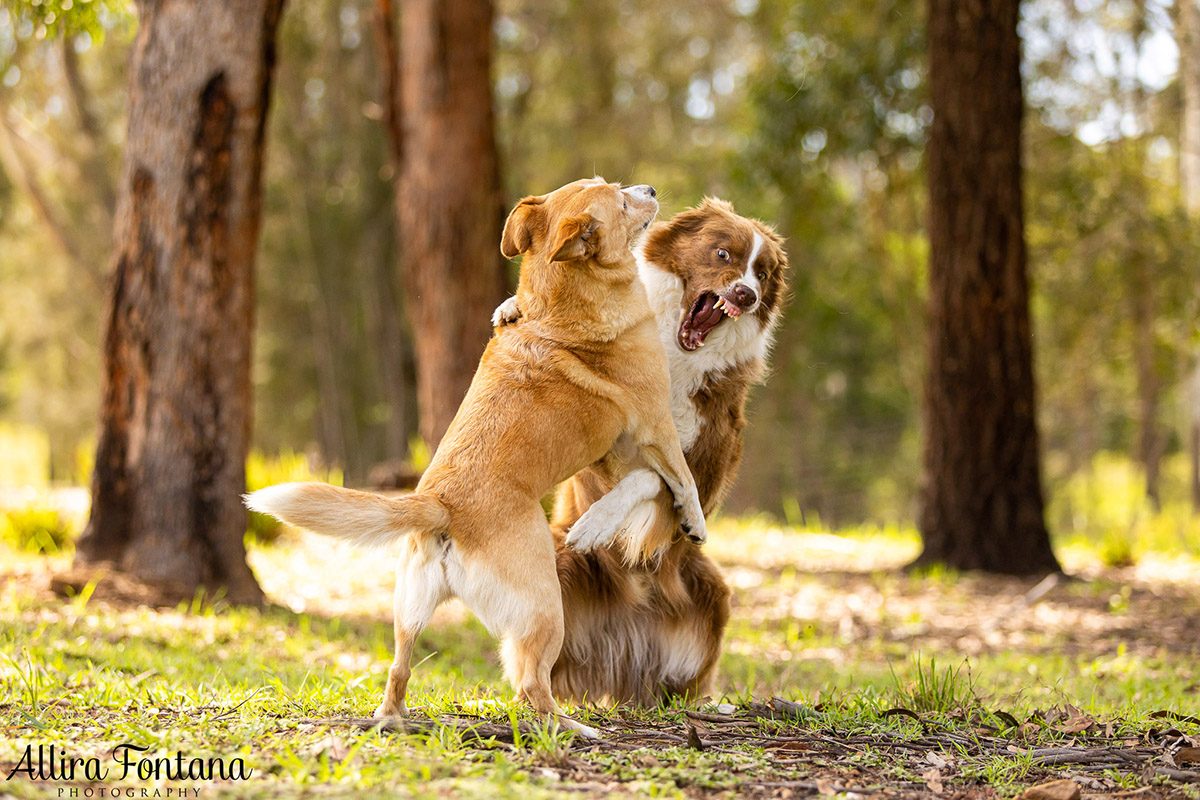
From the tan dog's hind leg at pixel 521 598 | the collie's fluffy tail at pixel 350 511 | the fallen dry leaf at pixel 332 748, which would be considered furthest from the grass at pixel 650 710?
the collie's fluffy tail at pixel 350 511

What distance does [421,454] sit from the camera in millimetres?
11664

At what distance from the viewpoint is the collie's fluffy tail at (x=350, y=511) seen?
3.11 metres

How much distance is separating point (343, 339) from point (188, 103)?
19590mm

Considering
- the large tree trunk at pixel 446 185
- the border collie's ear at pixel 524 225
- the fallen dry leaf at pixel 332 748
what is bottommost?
the fallen dry leaf at pixel 332 748

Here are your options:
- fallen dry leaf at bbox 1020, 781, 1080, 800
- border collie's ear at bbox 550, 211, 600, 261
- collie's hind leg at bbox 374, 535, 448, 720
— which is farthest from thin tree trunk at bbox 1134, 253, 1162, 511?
collie's hind leg at bbox 374, 535, 448, 720

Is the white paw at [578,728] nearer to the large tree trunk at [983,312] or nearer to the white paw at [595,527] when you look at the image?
the white paw at [595,527]

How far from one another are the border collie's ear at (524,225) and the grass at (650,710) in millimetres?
1744

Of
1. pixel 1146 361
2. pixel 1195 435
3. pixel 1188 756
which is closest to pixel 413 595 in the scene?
pixel 1188 756

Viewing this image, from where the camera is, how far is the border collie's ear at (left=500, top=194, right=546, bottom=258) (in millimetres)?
4016

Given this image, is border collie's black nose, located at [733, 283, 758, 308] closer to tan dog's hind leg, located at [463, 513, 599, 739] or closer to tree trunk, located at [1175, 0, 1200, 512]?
tan dog's hind leg, located at [463, 513, 599, 739]

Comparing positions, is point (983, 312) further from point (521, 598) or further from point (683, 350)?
point (521, 598)

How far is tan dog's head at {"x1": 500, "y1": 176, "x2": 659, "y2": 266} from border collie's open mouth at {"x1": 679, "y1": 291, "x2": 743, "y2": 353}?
0.43 m

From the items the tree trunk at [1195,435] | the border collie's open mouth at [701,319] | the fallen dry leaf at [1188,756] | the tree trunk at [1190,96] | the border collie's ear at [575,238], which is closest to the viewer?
the fallen dry leaf at [1188,756]

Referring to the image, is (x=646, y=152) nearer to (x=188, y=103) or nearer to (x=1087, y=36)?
(x=1087, y=36)
